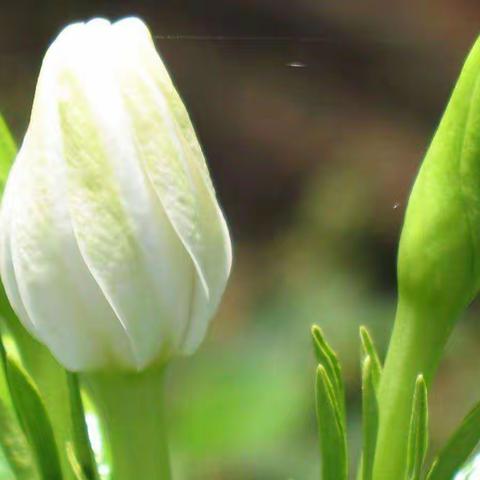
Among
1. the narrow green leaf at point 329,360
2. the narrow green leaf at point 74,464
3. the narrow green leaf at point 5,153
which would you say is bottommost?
the narrow green leaf at point 74,464

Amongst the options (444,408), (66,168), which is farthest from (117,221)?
(444,408)

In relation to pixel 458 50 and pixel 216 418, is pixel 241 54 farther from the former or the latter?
pixel 216 418

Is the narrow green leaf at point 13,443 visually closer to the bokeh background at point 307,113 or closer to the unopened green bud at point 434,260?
the unopened green bud at point 434,260

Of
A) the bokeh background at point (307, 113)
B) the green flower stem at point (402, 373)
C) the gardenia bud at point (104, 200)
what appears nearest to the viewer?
the gardenia bud at point (104, 200)

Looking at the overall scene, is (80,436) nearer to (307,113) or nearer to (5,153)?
(5,153)

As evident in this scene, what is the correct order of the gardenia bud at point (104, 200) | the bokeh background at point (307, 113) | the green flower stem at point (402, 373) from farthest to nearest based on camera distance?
the bokeh background at point (307, 113)
the green flower stem at point (402, 373)
the gardenia bud at point (104, 200)

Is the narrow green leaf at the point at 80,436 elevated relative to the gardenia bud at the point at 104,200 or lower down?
lower down

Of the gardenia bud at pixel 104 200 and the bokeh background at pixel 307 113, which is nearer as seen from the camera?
the gardenia bud at pixel 104 200

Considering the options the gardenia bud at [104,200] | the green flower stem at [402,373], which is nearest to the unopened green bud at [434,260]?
the green flower stem at [402,373]
